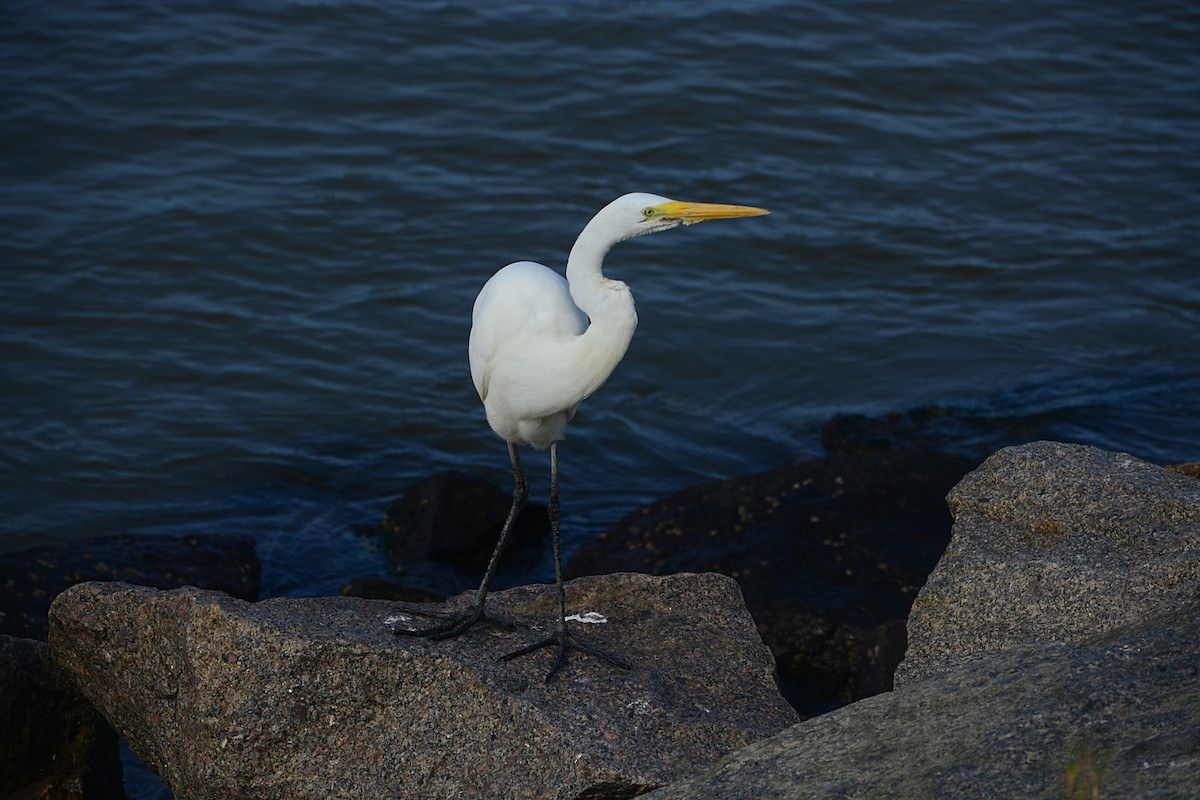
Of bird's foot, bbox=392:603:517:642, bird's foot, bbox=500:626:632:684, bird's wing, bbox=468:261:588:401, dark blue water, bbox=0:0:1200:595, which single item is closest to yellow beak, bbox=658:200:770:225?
bird's wing, bbox=468:261:588:401

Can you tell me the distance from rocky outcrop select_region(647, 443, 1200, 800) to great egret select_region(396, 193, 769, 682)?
44.8 inches

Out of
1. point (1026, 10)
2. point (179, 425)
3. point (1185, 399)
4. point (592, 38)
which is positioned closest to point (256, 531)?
point (179, 425)

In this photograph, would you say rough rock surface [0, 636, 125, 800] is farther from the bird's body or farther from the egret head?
the egret head

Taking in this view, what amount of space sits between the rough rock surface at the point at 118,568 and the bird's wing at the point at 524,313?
195 cm

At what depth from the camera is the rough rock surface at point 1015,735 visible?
2514 millimetres

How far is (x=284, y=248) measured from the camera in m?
9.74

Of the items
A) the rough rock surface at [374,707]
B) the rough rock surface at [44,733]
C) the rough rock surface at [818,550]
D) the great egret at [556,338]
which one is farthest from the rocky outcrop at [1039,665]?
the rough rock surface at [44,733]

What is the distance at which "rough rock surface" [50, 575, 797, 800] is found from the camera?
358cm

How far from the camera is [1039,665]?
119 inches

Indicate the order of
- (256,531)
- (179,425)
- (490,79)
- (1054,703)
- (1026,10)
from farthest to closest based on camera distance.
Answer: (1026,10), (490,79), (179,425), (256,531), (1054,703)

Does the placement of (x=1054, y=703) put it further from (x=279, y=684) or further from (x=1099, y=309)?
(x=1099, y=309)

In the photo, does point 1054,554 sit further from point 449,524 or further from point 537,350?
point 449,524

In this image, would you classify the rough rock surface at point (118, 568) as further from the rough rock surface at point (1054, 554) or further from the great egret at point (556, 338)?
the rough rock surface at point (1054, 554)

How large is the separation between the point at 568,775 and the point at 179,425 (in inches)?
207
